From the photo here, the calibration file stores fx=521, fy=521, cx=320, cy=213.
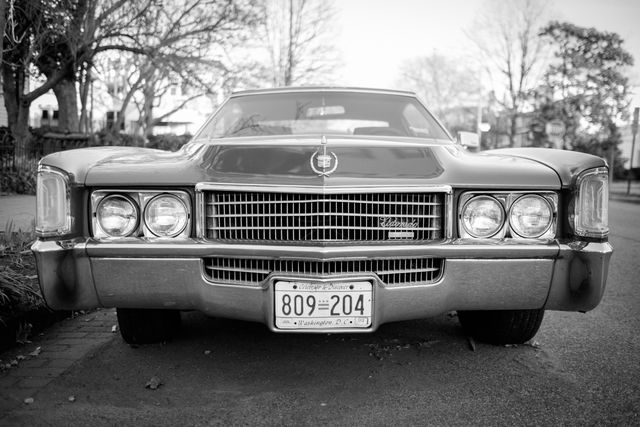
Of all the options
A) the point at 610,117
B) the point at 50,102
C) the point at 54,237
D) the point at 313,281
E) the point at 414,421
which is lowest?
the point at 414,421

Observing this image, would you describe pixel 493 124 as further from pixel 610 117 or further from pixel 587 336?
pixel 587 336

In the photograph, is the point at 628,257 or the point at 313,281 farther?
the point at 628,257

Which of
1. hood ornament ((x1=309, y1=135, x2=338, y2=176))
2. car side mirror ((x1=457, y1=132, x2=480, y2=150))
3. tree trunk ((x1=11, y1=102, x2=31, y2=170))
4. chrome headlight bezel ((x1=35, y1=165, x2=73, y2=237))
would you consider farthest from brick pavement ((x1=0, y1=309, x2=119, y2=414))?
tree trunk ((x1=11, y1=102, x2=31, y2=170))

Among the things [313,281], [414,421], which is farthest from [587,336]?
[313,281]

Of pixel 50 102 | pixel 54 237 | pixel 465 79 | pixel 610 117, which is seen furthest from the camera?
pixel 50 102

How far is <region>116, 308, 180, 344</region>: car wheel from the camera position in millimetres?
2830

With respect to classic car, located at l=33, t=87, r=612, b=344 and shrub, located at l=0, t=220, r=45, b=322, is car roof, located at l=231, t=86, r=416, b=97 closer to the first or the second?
classic car, located at l=33, t=87, r=612, b=344

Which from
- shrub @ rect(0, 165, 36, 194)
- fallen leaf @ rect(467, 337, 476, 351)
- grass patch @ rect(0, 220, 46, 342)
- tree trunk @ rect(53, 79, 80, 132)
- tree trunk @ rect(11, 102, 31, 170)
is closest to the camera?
fallen leaf @ rect(467, 337, 476, 351)

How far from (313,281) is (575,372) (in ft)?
4.88

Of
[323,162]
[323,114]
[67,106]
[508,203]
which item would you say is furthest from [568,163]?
[67,106]

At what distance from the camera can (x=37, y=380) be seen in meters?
2.56

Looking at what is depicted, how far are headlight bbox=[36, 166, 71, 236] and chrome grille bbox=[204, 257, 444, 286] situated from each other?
0.67 meters

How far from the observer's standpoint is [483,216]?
2.43m

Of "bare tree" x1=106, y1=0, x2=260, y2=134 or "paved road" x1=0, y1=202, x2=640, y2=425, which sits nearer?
"paved road" x1=0, y1=202, x2=640, y2=425
